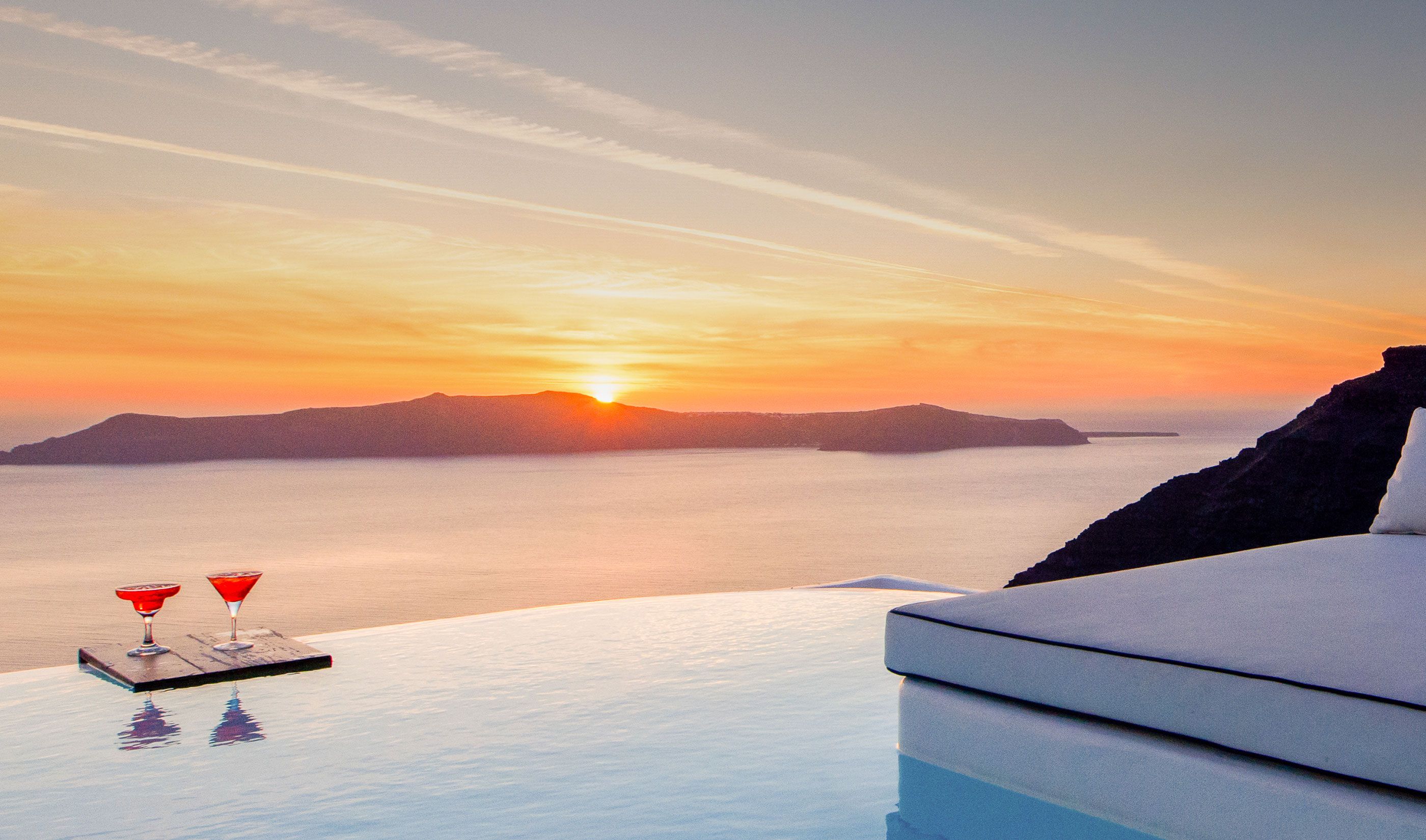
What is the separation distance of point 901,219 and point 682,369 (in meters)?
11.2

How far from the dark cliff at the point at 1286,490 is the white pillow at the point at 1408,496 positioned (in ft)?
20.7

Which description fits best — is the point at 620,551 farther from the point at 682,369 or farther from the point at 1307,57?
the point at 1307,57

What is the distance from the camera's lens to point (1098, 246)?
10727 mm

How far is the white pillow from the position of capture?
96.5 inches

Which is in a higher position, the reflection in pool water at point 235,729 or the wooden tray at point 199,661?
the wooden tray at point 199,661

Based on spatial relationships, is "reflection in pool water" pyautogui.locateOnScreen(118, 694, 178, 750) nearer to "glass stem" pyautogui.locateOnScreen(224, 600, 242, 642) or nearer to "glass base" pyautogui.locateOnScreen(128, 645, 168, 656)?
"glass stem" pyautogui.locateOnScreen(224, 600, 242, 642)

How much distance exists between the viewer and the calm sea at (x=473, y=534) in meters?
13.7

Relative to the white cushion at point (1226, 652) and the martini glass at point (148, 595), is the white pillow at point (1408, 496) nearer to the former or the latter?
the white cushion at point (1226, 652)

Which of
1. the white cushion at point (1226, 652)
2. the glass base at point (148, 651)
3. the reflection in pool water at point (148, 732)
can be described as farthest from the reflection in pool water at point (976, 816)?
the glass base at point (148, 651)

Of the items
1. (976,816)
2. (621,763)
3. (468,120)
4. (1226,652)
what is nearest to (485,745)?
(621,763)

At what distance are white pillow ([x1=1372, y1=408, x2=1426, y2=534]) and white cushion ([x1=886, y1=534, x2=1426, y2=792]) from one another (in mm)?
465

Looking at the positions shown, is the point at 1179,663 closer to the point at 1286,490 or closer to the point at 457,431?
the point at 1286,490

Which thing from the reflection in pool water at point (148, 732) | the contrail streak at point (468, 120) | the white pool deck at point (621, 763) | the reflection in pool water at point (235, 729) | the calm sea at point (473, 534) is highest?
the contrail streak at point (468, 120)

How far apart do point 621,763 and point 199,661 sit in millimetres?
1450
